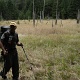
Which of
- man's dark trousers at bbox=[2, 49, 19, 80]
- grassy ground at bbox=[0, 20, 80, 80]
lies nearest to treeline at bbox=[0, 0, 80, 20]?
grassy ground at bbox=[0, 20, 80, 80]

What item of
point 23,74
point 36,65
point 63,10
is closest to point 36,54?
point 36,65

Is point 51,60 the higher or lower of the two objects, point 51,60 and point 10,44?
the lower

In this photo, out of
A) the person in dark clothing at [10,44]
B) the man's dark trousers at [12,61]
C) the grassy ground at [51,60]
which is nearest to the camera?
the person in dark clothing at [10,44]

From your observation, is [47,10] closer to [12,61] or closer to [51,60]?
[51,60]

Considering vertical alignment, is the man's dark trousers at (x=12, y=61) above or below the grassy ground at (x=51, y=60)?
above

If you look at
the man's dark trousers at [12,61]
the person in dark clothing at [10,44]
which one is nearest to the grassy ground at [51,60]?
the man's dark trousers at [12,61]

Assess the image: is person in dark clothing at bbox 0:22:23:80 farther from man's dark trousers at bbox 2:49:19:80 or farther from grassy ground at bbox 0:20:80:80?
grassy ground at bbox 0:20:80:80

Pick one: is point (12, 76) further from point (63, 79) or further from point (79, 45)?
point (79, 45)

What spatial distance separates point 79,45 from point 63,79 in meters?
5.07

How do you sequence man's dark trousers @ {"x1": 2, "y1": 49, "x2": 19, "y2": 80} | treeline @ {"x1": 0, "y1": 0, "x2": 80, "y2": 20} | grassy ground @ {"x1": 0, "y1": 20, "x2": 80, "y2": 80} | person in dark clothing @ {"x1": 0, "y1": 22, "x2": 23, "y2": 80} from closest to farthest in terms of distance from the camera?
1. person in dark clothing @ {"x1": 0, "y1": 22, "x2": 23, "y2": 80}
2. man's dark trousers @ {"x1": 2, "y1": 49, "x2": 19, "y2": 80}
3. grassy ground @ {"x1": 0, "y1": 20, "x2": 80, "y2": 80}
4. treeline @ {"x1": 0, "y1": 0, "x2": 80, "y2": 20}

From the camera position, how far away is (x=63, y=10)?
205ft

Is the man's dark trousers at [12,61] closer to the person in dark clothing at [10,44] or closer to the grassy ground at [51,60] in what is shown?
the person in dark clothing at [10,44]

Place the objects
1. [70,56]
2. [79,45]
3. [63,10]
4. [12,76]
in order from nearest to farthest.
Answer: [12,76], [70,56], [79,45], [63,10]

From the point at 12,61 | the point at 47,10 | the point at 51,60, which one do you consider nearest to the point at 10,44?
the point at 12,61
